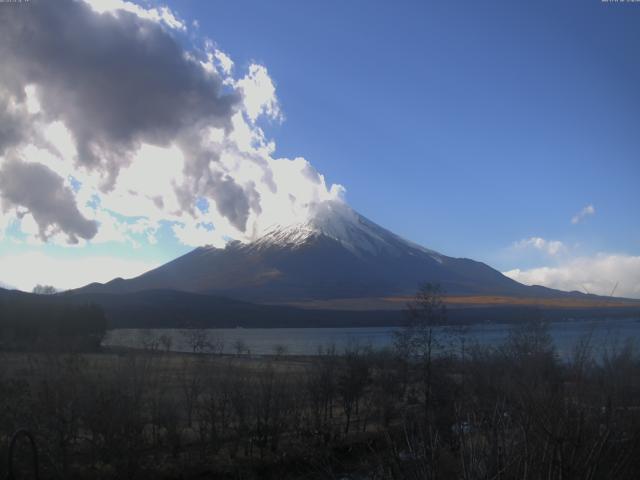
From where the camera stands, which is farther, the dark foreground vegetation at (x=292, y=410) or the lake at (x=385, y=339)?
the lake at (x=385, y=339)

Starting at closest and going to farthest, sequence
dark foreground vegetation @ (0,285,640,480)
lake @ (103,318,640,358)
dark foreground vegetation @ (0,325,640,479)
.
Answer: dark foreground vegetation @ (0,285,640,480) < dark foreground vegetation @ (0,325,640,479) < lake @ (103,318,640,358)

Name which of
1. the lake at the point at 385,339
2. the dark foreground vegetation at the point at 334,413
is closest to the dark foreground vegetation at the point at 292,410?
the dark foreground vegetation at the point at 334,413

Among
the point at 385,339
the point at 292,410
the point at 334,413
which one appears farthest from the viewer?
the point at 385,339

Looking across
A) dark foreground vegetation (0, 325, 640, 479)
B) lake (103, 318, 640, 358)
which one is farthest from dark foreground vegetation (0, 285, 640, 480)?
lake (103, 318, 640, 358)

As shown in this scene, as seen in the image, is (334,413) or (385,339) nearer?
(334,413)

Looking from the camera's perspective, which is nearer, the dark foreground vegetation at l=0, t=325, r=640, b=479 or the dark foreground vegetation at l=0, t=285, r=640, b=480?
the dark foreground vegetation at l=0, t=285, r=640, b=480

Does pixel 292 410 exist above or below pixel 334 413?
above

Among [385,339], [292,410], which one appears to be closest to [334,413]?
[292,410]

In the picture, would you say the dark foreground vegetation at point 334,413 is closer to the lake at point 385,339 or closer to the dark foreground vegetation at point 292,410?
the dark foreground vegetation at point 292,410

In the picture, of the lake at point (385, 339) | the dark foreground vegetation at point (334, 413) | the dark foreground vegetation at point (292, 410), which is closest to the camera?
the dark foreground vegetation at point (334, 413)

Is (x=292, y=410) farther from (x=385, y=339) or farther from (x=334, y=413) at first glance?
(x=385, y=339)

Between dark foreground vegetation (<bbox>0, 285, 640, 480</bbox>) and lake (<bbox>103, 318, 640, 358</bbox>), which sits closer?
dark foreground vegetation (<bbox>0, 285, 640, 480</bbox>)

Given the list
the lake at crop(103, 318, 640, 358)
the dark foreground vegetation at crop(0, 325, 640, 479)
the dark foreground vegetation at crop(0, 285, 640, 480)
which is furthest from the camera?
the lake at crop(103, 318, 640, 358)

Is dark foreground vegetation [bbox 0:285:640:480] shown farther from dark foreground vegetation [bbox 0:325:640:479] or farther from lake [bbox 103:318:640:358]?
lake [bbox 103:318:640:358]
